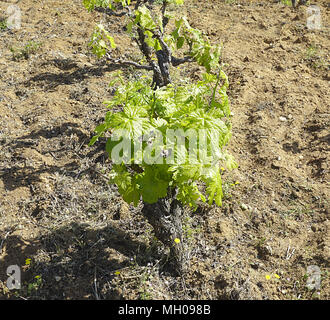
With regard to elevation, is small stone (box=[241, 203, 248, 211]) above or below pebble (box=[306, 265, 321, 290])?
above

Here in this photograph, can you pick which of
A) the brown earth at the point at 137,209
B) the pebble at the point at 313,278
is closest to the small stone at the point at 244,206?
the brown earth at the point at 137,209

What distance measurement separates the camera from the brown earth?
278 cm

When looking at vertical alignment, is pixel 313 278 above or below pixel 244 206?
below

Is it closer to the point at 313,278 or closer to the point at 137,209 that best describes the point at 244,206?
the point at 313,278

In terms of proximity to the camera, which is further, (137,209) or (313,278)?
→ (137,209)

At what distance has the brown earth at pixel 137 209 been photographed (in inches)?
109

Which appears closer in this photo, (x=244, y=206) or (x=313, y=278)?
(x=313, y=278)

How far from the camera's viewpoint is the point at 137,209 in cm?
327

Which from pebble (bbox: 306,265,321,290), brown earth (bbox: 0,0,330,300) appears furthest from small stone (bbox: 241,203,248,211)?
pebble (bbox: 306,265,321,290)

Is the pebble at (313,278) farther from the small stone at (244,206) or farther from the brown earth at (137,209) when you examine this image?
the small stone at (244,206)

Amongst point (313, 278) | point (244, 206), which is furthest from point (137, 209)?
point (313, 278)

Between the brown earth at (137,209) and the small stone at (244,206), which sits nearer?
the brown earth at (137,209)

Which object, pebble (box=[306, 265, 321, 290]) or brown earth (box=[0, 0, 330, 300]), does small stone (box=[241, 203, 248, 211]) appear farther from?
pebble (box=[306, 265, 321, 290])

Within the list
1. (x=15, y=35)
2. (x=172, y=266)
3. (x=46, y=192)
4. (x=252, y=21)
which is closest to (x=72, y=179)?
(x=46, y=192)
